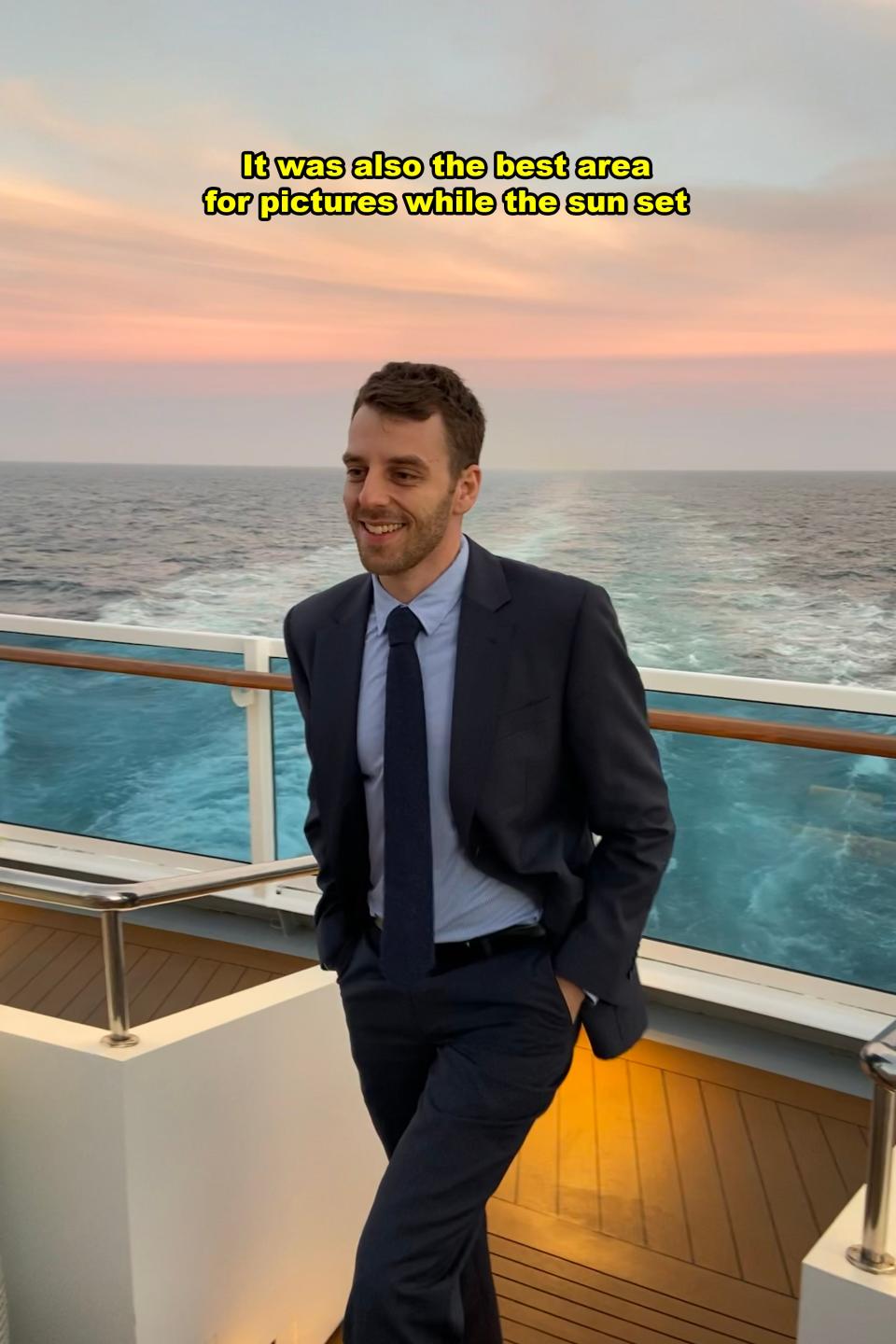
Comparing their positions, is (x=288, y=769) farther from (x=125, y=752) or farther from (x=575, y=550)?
(x=575, y=550)

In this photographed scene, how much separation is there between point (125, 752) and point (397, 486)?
241 cm

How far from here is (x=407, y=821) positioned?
1329 mm

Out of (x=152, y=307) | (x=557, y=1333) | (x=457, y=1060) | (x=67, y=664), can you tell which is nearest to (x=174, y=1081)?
(x=457, y=1060)

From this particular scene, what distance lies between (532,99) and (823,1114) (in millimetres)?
28214

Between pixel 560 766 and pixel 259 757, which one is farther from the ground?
pixel 560 766

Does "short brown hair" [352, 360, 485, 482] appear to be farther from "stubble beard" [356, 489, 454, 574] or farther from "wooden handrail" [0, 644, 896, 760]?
"wooden handrail" [0, 644, 896, 760]

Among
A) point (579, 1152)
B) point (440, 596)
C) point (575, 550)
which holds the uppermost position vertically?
point (440, 596)

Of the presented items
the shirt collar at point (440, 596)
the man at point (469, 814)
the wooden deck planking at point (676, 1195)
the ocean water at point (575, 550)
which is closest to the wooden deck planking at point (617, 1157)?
the wooden deck planking at point (676, 1195)

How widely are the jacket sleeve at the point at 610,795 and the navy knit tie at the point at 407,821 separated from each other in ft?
0.55

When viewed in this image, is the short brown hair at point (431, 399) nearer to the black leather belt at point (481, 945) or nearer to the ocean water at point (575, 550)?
the black leather belt at point (481, 945)

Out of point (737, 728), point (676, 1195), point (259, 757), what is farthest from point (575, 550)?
point (676, 1195)

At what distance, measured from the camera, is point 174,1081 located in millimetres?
1590

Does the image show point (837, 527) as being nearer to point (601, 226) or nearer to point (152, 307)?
point (601, 226)

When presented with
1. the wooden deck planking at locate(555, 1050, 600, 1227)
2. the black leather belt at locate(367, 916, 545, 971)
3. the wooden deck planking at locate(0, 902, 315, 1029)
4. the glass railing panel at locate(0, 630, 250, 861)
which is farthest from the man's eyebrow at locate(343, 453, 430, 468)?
the glass railing panel at locate(0, 630, 250, 861)
